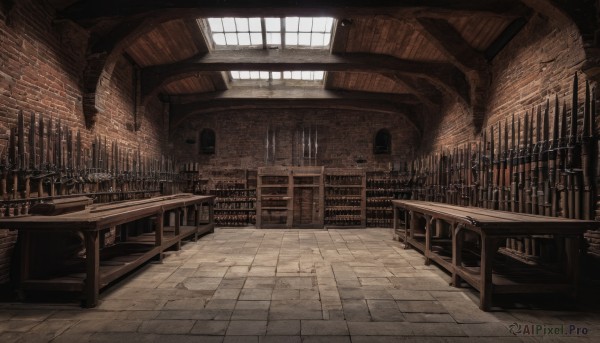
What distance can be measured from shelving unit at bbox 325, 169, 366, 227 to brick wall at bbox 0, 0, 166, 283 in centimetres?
608

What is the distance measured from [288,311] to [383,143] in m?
10.3

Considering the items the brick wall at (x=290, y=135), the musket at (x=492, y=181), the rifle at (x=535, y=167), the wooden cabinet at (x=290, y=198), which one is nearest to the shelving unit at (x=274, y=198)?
the wooden cabinet at (x=290, y=198)

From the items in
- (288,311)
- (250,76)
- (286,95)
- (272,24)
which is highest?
(272,24)

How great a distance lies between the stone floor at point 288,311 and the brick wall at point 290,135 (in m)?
7.52

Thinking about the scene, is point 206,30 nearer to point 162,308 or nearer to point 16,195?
point 16,195

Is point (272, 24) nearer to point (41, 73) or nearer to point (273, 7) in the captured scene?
point (273, 7)

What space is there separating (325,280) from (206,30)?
6.57 metres

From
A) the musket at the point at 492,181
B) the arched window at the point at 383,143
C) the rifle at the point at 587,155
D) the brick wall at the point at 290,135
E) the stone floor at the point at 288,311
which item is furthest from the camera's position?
the arched window at the point at 383,143

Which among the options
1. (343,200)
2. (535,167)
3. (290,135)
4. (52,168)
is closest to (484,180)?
(535,167)

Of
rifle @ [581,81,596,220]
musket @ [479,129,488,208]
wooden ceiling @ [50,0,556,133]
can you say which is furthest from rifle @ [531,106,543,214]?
wooden ceiling @ [50,0,556,133]

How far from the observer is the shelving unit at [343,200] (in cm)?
1007

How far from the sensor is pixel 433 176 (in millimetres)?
8703

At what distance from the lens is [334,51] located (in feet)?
27.6

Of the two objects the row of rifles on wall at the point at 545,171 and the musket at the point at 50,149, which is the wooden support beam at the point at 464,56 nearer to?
the row of rifles on wall at the point at 545,171
